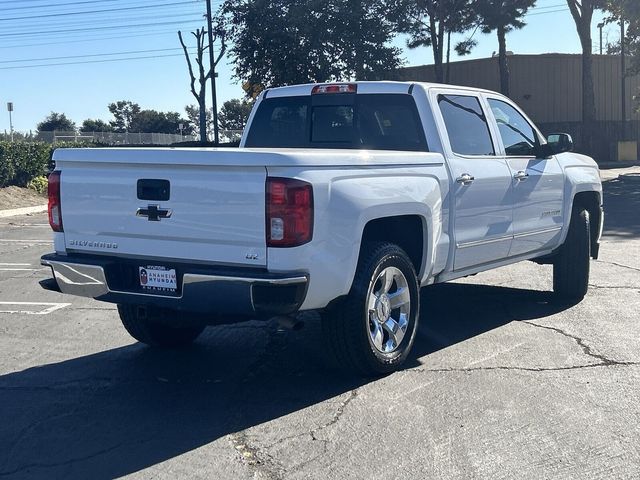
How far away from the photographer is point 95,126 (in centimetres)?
8031

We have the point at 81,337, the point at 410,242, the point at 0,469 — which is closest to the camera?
the point at 0,469

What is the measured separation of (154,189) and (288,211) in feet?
3.09

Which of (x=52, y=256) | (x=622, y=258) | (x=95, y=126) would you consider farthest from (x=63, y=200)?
(x=95, y=126)

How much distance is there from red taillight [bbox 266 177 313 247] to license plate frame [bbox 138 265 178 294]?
72cm

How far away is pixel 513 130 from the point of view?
7668 millimetres

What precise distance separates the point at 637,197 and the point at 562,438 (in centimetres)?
1929

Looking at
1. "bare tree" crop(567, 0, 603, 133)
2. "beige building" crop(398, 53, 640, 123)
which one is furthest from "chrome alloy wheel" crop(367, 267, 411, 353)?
"beige building" crop(398, 53, 640, 123)

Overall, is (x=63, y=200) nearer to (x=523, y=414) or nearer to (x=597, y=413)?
(x=523, y=414)

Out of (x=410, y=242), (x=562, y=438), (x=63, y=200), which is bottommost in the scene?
(x=562, y=438)

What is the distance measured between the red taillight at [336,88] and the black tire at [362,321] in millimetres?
1825

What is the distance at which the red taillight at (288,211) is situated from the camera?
4750 millimetres

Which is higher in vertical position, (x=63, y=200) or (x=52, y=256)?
(x=63, y=200)

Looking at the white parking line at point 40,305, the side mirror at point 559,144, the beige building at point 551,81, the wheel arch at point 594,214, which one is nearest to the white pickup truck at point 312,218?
the side mirror at point 559,144

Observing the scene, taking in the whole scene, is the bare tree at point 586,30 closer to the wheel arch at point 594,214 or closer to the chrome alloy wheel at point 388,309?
the wheel arch at point 594,214
